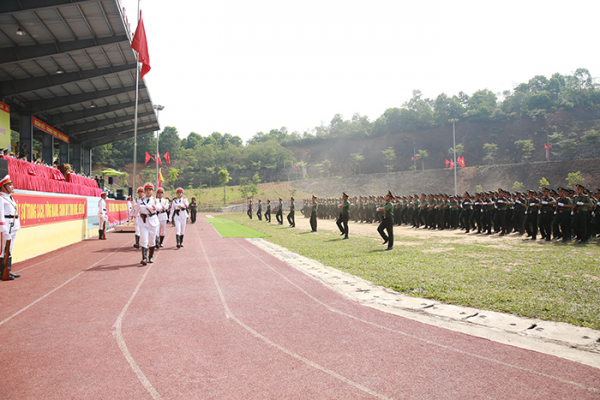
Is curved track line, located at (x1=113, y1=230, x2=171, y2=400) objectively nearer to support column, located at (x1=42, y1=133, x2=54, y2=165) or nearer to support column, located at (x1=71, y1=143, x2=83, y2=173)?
support column, located at (x1=42, y1=133, x2=54, y2=165)

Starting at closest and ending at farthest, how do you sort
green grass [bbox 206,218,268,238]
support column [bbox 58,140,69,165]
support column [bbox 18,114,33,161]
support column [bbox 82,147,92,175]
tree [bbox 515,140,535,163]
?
green grass [bbox 206,218,268,238] < support column [bbox 18,114,33,161] < support column [bbox 58,140,69,165] < support column [bbox 82,147,92,175] < tree [bbox 515,140,535,163]

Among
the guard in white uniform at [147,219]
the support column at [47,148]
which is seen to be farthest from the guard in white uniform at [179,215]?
the support column at [47,148]

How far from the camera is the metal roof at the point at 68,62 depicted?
15.6 metres

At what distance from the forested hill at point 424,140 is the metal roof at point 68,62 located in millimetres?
46508

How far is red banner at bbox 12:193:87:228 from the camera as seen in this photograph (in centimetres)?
1019

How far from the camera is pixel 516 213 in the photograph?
15.6m

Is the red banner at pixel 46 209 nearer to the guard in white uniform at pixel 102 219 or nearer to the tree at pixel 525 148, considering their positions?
the guard in white uniform at pixel 102 219

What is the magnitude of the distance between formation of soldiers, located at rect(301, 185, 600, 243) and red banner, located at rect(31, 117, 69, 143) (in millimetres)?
23941

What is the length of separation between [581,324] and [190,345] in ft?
16.7

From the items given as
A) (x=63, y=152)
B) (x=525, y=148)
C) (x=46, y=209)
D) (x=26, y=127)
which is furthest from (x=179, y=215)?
(x=525, y=148)

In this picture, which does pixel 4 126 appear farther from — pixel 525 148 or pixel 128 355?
pixel 525 148

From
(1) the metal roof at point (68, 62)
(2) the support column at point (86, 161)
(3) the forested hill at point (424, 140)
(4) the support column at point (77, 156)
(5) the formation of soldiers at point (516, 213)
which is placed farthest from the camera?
(3) the forested hill at point (424, 140)

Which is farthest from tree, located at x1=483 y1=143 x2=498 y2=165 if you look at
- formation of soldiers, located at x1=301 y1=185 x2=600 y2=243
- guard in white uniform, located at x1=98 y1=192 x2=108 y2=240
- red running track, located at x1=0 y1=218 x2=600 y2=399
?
red running track, located at x1=0 y1=218 x2=600 y2=399

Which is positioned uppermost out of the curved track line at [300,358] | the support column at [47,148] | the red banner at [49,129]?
the red banner at [49,129]
